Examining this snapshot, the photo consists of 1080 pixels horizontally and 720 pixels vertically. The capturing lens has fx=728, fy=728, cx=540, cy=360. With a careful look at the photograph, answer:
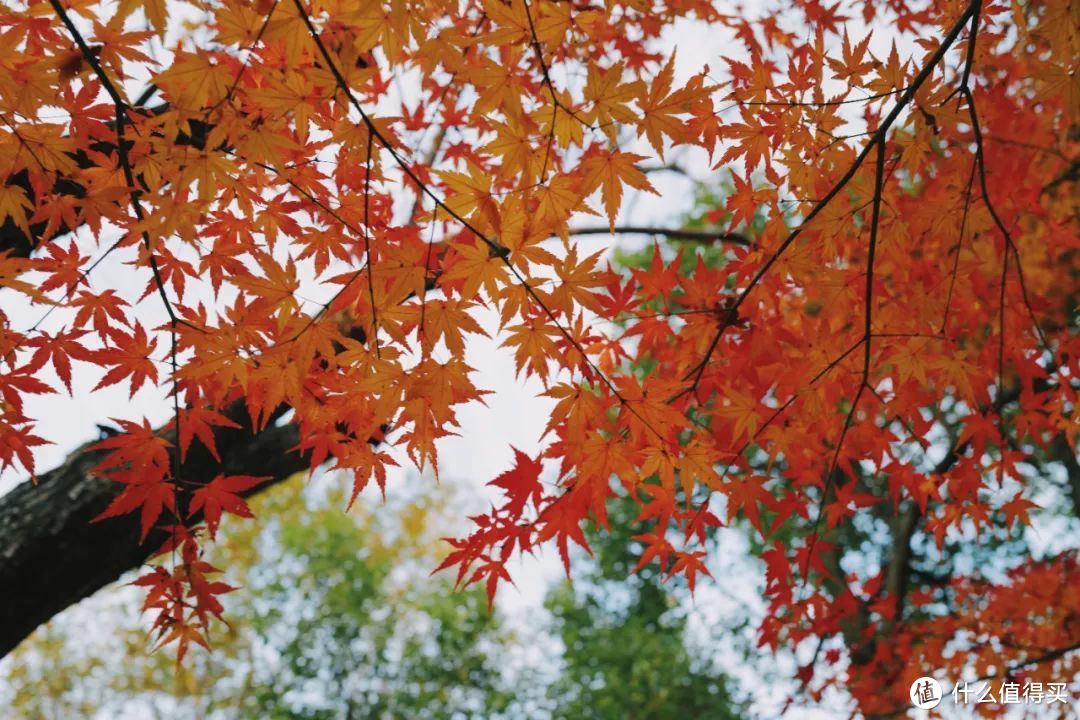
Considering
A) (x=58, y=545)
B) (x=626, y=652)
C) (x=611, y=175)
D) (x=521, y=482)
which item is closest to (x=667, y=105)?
(x=611, y=175)

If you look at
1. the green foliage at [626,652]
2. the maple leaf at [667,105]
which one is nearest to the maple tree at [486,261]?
the maple leaf at [667,105]

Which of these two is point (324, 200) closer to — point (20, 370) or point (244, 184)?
point (244, 184)

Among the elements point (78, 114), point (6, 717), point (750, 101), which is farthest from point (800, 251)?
point (6, 717)

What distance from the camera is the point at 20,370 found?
63.5 inches

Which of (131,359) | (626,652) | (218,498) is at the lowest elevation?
(218,498)

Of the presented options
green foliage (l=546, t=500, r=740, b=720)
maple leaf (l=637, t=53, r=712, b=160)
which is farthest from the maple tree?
green foliage (l=546, t=500, r=740, b=720)

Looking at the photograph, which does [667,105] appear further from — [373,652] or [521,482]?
[373,652]

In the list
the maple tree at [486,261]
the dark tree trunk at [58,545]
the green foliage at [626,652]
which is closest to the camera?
the maple tree at [486,261]

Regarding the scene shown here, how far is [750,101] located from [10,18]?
1.67 meters

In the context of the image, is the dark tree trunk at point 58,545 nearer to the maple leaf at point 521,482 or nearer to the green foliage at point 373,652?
the maple leaf at point 521,482

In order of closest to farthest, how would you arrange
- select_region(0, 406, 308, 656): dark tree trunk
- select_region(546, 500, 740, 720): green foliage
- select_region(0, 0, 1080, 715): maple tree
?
1. select_region(0, 0, 1080, 715): maple tree
2. select_region(0, 406, 308, 656): dark tree trunk
3. select_region(546, 500, 740, 720): green foliage

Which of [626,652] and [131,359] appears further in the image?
[626,652]

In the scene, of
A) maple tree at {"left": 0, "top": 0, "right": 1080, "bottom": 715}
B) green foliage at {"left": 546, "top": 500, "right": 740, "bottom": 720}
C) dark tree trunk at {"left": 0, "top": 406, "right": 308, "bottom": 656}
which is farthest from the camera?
green foliage at {"left": 546, "top": 500, "right": 740, "bottom": 720}

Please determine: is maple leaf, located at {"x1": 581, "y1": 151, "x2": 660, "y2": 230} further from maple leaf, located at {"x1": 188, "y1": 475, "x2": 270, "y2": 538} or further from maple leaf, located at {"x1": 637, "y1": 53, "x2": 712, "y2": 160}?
maple leaf, located at {"x1": 188, "y1": 475, "x2": 270, "y2": 538}
